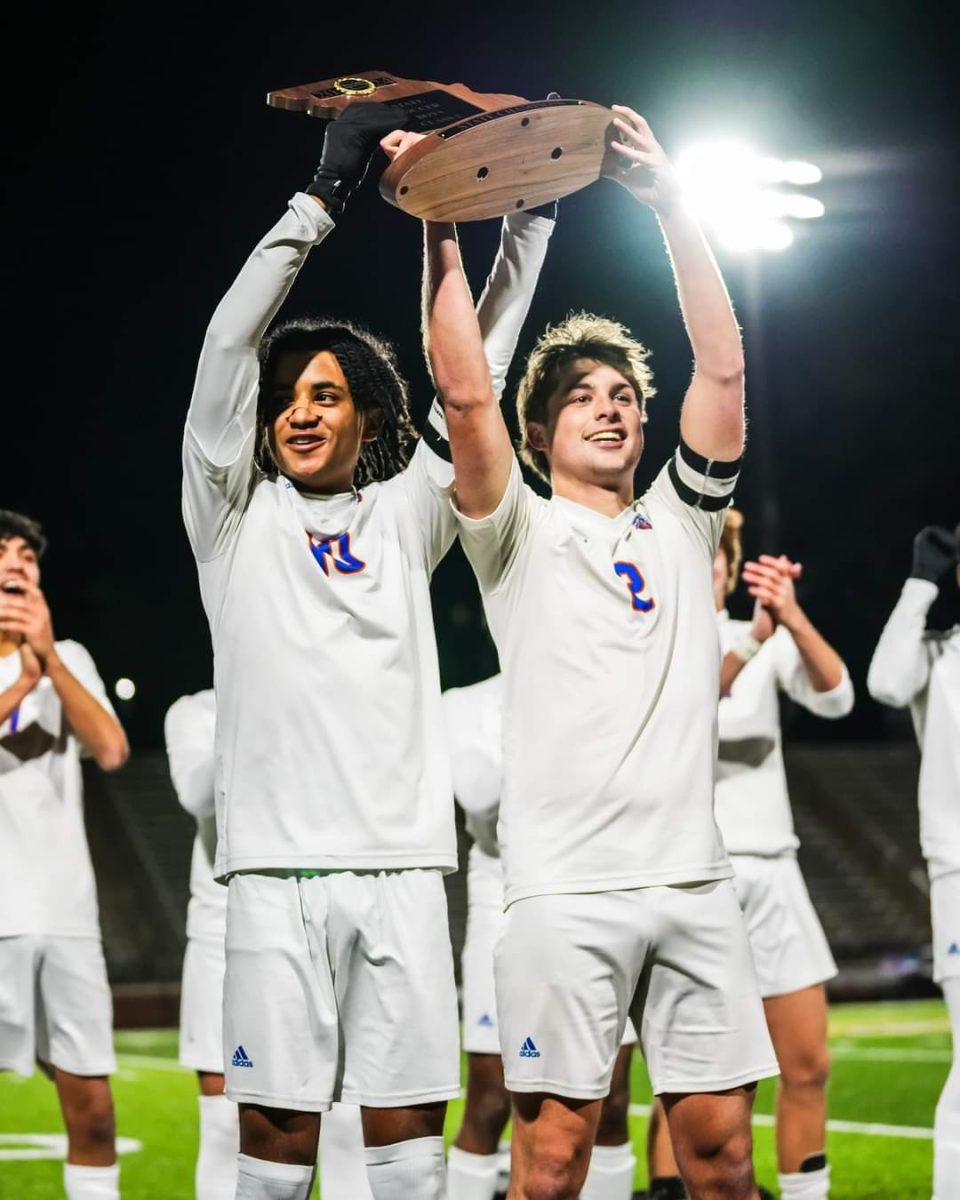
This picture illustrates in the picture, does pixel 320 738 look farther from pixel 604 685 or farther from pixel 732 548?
pixel 732 548

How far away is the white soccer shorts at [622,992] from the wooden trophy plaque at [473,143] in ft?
4.68

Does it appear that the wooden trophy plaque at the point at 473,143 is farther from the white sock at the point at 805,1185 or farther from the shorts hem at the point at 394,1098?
the white sock at the point at 805,1185

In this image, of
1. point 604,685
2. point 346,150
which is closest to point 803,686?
point 604,685

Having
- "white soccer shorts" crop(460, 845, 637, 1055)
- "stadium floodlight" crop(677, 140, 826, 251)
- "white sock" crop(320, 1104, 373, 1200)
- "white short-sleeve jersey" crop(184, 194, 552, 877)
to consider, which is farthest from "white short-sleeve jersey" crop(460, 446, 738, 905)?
"stadium floodlight" crop(677, 140, 826, 251)

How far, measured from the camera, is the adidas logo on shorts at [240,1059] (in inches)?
122

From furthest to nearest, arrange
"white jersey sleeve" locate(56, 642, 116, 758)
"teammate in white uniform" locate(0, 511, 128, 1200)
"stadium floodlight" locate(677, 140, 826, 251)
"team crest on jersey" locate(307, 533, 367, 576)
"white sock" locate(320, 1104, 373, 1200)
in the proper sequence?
1. "stadium floodlight" locate(677, 140, 826, 251)
2. "white jersey sleeve" locate(56, 642, 116, 758)
3. "teammate in white uniform" locate(0, 511, 128, 1200)
4. "white sock" locate(320, 1104, 373, 1200)
5. "team crest on jersey" locate(307, 533, 367, 576)

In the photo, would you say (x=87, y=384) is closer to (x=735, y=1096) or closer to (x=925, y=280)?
(x=925, y=280)

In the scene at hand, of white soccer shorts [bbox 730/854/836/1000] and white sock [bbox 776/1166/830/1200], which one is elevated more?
white soccer shorts [bbox 730/854/836/1000]

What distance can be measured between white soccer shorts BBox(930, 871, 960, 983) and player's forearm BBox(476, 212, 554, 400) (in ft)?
7.13

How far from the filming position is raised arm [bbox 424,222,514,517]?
3168 millimetres

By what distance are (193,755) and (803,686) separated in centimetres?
206

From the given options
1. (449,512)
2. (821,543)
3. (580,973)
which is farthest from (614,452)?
(821,543)

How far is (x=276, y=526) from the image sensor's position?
3375 millimetres

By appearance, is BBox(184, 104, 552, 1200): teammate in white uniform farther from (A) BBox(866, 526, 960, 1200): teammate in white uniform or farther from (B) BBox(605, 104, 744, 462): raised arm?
(A) BBox(866, 526, 960, 1200): teammate in white uniform
